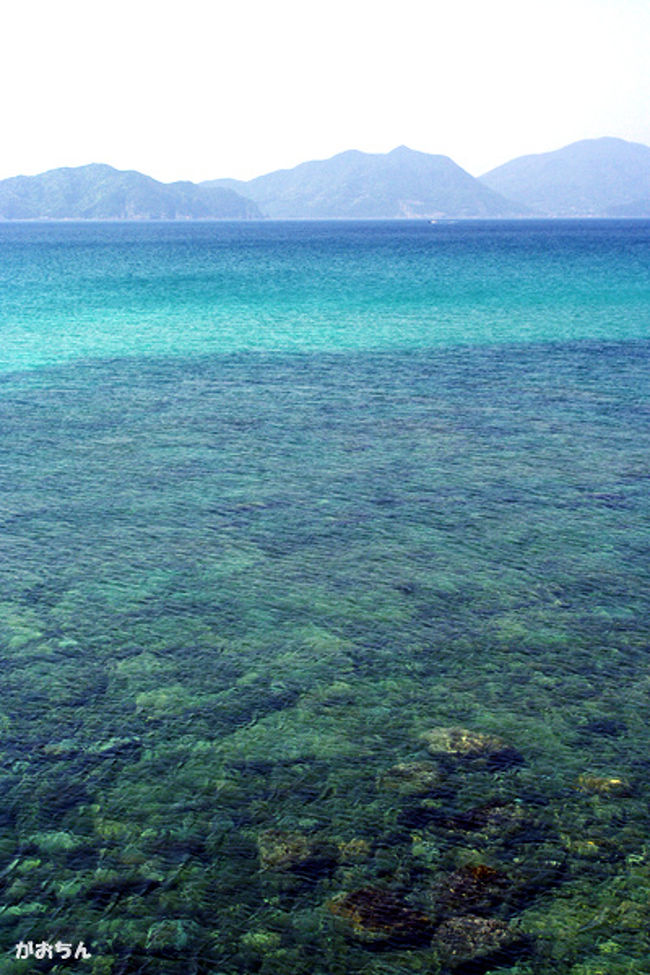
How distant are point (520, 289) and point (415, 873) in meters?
58.1

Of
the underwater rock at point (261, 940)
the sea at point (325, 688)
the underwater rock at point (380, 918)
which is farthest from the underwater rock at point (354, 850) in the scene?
the underwater rock at point (261, 940)

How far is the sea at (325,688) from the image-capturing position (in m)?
7.08

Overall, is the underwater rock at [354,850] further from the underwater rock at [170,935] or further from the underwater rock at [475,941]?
the underwater rock at [170,935]

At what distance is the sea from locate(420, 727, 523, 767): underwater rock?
0.03m

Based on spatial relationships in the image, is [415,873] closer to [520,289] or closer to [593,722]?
[593,722]

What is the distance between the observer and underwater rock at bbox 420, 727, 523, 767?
29.6 ft

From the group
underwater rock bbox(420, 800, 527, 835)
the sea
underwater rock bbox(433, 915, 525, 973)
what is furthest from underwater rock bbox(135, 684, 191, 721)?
underwater rock bbox(433, 915, 525, 973)

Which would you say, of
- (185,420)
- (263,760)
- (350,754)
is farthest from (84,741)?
(185,420)

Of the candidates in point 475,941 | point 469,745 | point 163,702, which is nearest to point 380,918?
point 475,941

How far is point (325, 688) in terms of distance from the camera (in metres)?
10.3

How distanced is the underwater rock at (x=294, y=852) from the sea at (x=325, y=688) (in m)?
0.03

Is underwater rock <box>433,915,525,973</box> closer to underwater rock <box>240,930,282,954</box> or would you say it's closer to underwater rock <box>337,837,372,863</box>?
underwater rock <box>337,837,372,863</box>

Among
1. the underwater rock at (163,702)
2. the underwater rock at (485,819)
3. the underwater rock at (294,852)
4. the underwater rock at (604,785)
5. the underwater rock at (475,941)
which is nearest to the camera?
the underwater rock at (475,941)

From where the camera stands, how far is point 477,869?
7.47 metres
